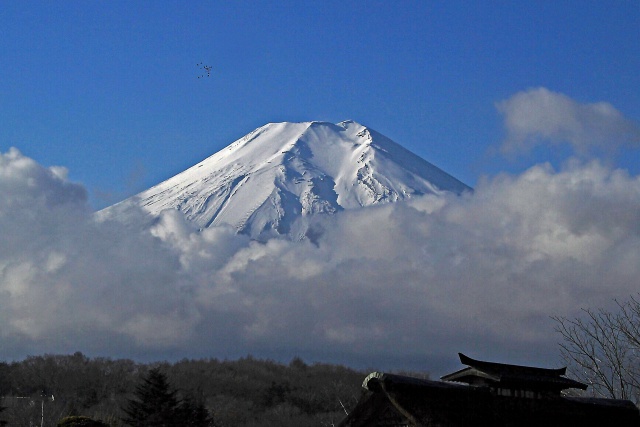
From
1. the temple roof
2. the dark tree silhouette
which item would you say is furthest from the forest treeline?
the temple roof

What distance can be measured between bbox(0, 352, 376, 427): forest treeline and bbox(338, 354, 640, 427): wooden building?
160 feet

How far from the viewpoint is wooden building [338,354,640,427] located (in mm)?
15562

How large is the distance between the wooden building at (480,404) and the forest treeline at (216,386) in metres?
48.8

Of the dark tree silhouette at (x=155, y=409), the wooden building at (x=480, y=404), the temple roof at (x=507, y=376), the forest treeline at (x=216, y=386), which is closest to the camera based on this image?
the wooden building at (x=480, y=404)

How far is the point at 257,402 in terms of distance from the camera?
8150 centimetres

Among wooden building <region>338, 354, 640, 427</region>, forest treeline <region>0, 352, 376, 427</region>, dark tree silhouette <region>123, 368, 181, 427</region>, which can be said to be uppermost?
forest treeline <region>0, 352, 376, 427</region>

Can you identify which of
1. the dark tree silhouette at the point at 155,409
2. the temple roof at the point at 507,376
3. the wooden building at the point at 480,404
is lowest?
the wooden building at the point at 480,404

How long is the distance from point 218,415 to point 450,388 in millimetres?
55178

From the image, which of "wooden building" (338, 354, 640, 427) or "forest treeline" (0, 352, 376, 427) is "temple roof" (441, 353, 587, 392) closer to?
"wooden building" (338, 354, 640, 427)

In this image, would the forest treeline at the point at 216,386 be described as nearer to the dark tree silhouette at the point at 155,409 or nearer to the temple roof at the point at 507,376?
the dark tree silhouette at the point at 155,409

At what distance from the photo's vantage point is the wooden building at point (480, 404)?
51.1 ft

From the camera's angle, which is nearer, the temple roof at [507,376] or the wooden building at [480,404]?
the wooden building at [480,404]

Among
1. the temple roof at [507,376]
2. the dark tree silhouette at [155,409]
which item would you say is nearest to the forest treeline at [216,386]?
the dark tree silhouette at [155,409]

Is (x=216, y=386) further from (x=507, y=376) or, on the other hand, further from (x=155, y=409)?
(x=507, y=376)
